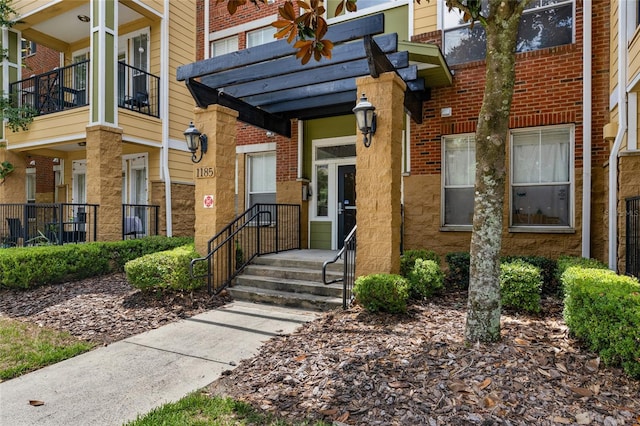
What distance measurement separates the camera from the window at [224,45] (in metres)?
10.8

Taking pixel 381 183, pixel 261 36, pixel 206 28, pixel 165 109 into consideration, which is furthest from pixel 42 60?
pixel 381 183

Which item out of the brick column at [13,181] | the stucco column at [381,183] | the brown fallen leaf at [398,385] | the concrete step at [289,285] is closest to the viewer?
the brown fallen leaf at [398,385]

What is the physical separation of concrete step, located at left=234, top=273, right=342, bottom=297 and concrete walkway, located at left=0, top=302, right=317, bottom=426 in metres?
0.62

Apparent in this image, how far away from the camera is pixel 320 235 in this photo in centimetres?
945

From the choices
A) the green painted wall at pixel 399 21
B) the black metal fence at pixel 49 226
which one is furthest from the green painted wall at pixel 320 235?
the black metal fence at pixel 49 226

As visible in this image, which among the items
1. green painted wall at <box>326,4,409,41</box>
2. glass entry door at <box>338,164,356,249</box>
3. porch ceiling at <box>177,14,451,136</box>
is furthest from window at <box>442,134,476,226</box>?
green painted wall at <box>326,4,409,41</box>

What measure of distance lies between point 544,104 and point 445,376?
18.6ft

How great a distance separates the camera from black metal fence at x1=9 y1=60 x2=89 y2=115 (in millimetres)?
11000

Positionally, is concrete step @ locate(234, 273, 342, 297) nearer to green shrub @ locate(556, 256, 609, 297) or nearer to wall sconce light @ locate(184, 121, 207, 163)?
wall sconce light @ locate(184, 121, 207, 163)

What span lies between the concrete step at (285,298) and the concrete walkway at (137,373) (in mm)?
336

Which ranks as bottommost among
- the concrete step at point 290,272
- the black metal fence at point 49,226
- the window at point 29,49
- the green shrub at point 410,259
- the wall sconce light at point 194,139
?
the concrete step at point 290,272

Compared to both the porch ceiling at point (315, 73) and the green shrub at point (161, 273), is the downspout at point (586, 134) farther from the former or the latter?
the green shrub at point (161, 273)

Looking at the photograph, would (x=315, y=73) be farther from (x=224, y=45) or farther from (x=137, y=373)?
(x=224, y=45)

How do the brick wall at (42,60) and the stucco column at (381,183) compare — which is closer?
the stucco column at (381,183)
